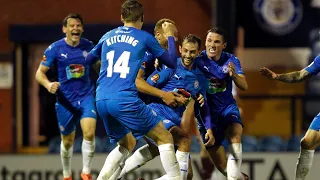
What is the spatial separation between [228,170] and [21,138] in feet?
21.7

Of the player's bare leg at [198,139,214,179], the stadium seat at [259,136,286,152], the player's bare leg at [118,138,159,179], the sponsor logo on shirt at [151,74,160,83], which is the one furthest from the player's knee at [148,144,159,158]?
the stadium seat at [259,136,286,152]

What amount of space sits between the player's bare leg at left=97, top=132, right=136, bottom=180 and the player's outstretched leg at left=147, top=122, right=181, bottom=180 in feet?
2.41

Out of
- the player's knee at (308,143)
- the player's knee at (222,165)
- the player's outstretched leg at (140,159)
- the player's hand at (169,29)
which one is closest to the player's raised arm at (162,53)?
the player's hand at (169,29)

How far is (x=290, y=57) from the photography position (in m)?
16.2

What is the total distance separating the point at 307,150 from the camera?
989cm

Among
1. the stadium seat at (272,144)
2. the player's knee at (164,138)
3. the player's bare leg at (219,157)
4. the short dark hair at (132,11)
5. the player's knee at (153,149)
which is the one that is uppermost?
the short dark hair at (132,11)

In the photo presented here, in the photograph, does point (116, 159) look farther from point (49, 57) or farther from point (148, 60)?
point (49, 57)

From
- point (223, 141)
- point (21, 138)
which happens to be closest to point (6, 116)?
point (21, 138)

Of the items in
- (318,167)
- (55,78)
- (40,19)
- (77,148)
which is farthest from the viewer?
(40,19)

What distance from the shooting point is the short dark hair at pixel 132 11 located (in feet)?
29.1

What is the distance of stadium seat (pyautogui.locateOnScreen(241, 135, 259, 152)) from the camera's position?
13641 mm

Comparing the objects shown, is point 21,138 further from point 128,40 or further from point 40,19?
point 128,40

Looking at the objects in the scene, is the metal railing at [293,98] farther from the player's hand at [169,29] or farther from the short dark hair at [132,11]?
the short dark hair at [132,11]

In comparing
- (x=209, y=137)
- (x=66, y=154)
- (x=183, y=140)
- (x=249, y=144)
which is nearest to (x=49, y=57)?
(x=66, y=154)
